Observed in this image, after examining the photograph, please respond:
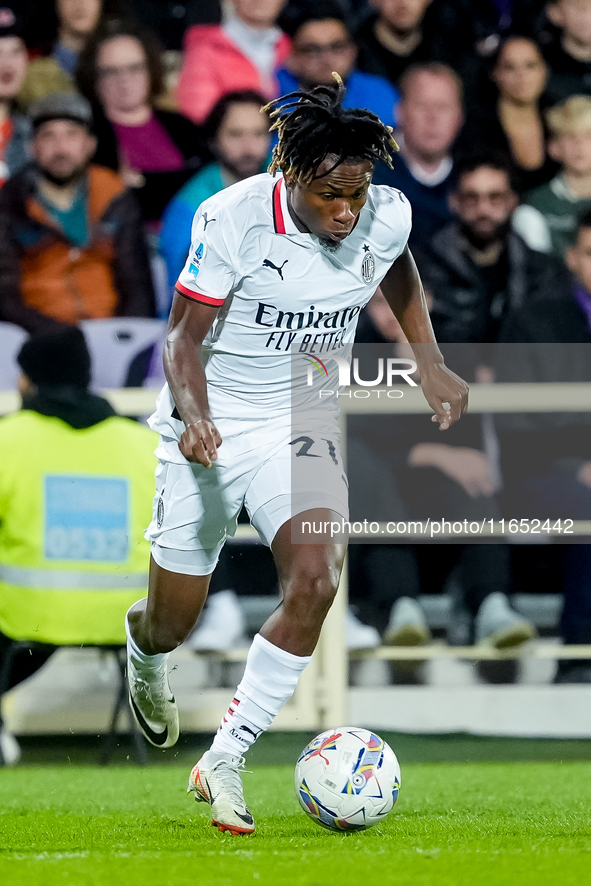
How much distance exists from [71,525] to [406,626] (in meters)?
1.62

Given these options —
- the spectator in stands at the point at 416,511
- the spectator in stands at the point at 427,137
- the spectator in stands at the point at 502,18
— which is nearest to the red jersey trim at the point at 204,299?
the spectator in stands at the point at 416,511

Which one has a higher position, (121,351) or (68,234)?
(68,234)

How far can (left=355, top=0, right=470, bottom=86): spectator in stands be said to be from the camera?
6.78m

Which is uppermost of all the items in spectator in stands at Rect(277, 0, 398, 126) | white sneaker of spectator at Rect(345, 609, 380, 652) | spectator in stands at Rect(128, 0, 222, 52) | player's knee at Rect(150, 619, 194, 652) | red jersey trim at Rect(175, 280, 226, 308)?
spectator in stands at Rect(128, 0, 222, 52)

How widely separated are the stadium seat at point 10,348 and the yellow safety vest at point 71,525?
0.73m

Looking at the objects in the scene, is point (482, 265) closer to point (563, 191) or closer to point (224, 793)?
point (563, 191)

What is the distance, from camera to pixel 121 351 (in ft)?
19.5

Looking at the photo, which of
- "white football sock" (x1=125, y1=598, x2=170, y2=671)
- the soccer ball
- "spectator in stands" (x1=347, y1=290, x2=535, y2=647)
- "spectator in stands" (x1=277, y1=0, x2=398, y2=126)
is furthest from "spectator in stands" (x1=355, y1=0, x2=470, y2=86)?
the soccer ball

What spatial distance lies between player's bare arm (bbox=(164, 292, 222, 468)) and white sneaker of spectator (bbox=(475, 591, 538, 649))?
8.12ft

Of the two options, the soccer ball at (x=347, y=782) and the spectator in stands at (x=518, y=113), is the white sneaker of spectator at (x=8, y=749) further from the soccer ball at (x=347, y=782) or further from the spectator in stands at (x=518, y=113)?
the spectator in stands at (x=518, y=113)

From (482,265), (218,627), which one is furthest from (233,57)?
(218,627)

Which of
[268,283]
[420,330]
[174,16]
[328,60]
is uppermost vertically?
[174,16]

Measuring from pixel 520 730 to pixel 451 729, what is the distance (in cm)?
33

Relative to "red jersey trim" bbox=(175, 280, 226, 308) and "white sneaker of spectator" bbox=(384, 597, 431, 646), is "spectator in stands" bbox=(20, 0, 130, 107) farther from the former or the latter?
"red jersey trim" bbox=(175, 280, 226, 308)
